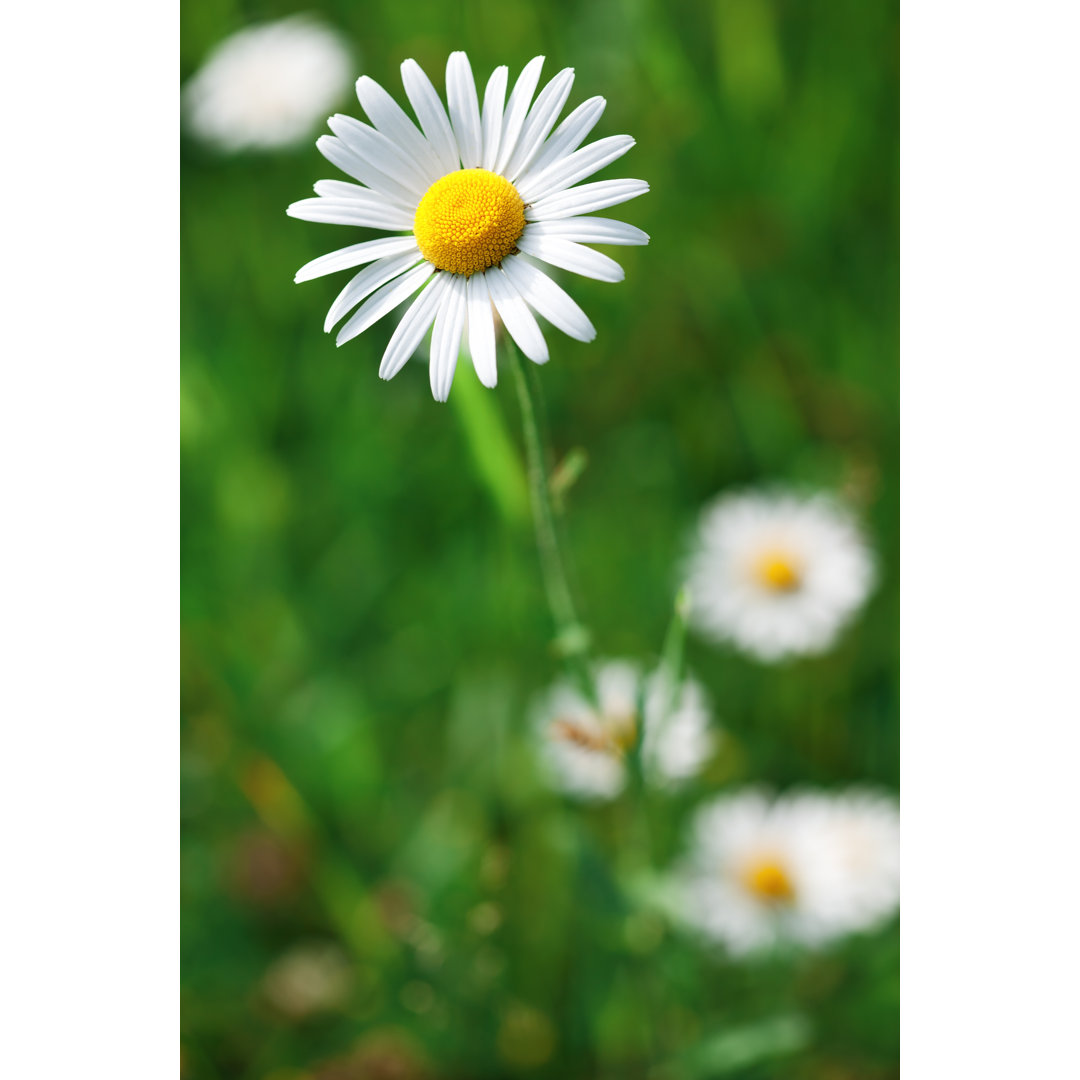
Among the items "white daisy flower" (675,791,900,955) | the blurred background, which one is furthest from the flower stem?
"white daisy flower" (675,791,900,955)

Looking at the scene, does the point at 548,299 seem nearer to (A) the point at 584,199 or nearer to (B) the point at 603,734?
(A) the point at 584,199

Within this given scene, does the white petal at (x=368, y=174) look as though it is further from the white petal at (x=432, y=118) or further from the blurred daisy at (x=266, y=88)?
the blurred daisy at (x=266, y=88)

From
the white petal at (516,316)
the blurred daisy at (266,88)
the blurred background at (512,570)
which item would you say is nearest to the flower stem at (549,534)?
the white petal at (516,316)

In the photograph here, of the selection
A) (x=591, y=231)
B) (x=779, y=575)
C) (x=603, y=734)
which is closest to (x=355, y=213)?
(x=591, y=231)

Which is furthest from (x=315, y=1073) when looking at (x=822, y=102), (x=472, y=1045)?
(x=822, y=102)

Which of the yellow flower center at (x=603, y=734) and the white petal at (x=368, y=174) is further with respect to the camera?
the yellow flower center at (x=603, y=734)

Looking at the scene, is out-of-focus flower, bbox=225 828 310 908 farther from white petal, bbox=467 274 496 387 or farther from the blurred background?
white petal, bbox=467 274 496 387
